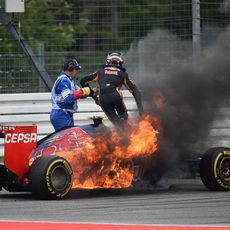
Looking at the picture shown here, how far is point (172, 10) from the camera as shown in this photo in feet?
62.2

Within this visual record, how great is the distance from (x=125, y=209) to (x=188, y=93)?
3133 millimetres

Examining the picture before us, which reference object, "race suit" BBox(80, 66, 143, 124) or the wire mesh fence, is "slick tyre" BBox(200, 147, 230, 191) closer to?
"race suit" BBox(80, 66, 143, 124)

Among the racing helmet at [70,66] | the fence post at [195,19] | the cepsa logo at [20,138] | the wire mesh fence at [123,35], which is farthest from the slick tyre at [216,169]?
the fence post at [195,19]

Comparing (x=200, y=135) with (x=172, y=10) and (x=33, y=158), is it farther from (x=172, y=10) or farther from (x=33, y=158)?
(x=172, y=10)

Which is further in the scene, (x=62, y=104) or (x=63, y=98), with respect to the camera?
(x=62, y=104)

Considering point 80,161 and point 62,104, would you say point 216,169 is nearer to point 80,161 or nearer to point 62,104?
point 80,161

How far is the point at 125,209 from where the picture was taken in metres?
12.0

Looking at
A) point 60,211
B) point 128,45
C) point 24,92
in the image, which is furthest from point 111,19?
point 60,211

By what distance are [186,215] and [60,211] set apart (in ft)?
4.94

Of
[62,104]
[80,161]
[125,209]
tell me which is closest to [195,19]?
[62,104]

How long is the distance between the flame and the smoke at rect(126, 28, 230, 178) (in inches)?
11.1

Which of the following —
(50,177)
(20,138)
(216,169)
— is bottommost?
(216,169)

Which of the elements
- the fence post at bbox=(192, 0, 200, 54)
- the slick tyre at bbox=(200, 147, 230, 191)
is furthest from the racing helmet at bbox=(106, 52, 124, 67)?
the fence post at bbox=(192, 0, 200, 54)

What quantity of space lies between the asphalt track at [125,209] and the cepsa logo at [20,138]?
0.75 metres
